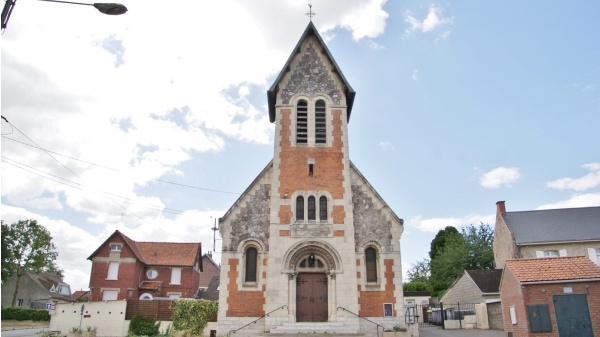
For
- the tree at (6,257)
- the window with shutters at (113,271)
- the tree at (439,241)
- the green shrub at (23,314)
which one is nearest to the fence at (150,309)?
the window with shutters at (113,271)

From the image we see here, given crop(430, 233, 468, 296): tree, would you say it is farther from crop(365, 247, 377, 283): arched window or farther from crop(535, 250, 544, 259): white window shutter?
crop(365, 247, 377, 283): arched window

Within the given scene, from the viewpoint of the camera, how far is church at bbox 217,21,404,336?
2177cm

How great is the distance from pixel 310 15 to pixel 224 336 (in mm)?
18180

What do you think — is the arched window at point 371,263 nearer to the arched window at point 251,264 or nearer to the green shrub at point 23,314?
the arched window at point 251,264

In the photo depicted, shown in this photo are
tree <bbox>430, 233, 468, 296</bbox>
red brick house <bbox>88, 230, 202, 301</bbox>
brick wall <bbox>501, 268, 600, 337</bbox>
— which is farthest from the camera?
tree <bbox>430, 233, 468, 296</bbox>

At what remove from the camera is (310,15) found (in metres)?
26.7

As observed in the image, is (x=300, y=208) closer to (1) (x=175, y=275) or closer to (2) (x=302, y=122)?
(2) (x=302, y=122)

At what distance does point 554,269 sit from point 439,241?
52452mm

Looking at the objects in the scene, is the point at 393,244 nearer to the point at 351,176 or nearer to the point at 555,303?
the point at 351,176

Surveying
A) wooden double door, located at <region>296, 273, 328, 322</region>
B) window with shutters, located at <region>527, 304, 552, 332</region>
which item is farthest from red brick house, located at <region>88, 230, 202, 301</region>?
window with shutters, located at <region>527, 304, 552, 332</region>

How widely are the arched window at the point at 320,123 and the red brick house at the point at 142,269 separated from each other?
2415cm

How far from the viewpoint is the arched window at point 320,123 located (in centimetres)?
2486

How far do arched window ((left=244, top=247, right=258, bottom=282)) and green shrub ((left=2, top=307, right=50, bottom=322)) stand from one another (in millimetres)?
32843

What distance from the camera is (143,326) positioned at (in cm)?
2581
